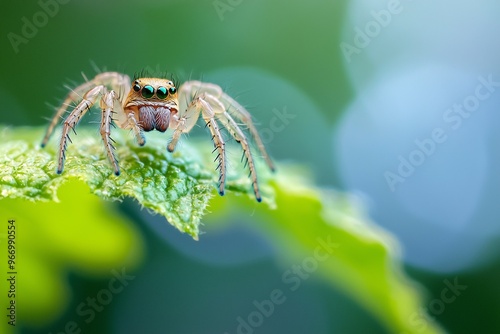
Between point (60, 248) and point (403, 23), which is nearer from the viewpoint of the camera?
point (60, 248)

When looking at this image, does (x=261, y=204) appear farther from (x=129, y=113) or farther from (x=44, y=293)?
(x=44, y=293)

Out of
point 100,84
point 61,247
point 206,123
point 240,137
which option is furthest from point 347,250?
point 100,84

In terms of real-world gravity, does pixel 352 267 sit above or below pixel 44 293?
above

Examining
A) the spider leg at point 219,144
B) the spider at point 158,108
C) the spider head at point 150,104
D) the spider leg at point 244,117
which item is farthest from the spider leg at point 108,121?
the spider leg at point 244,117

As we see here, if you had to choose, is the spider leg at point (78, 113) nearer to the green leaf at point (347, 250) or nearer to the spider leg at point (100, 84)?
the spider leg at point (100, 84)

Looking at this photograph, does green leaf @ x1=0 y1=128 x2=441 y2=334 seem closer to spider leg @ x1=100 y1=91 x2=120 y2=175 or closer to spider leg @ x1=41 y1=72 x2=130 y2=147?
spider leg @ x1=100 y1=91 x2=120 y2=175

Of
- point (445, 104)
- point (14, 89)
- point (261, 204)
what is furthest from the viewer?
point (445, 104)

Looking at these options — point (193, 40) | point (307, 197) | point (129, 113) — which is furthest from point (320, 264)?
point (193, 40)

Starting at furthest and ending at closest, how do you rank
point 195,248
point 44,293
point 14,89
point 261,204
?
1. point 14,89
2. point 195,248
3. point 44,293
4. point 261,204

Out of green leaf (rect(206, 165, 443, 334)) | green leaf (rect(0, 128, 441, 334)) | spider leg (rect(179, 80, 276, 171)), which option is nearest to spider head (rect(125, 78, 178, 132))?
green leaf (rect(0, 128, 441, 334))
